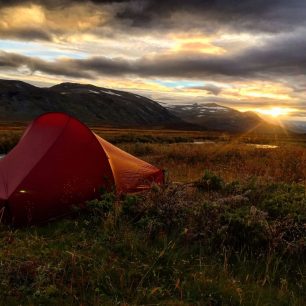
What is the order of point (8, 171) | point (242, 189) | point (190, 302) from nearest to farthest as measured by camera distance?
1. point (190, 302)
2. point (8, 171)
3. point (242, 189)

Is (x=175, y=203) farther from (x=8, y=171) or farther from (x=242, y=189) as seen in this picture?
(x=8, y=171)

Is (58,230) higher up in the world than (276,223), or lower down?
lower down

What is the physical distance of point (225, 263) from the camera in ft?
18.8

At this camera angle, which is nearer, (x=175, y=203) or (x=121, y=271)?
(x=121, y=271)

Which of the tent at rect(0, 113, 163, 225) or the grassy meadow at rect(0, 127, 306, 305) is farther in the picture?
the tent at rect(0, 113, 163, 225)

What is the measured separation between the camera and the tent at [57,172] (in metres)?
7.79

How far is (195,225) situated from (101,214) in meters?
1.72

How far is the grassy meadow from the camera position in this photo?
496cm

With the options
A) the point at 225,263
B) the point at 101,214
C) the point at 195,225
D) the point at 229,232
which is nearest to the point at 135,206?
the point at 101,214

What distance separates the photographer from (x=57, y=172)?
27.0ft

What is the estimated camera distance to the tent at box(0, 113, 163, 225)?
779 centimetres

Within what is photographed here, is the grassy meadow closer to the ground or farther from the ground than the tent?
closer to the ground

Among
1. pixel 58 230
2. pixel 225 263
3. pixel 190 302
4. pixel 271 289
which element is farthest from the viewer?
pixel 58 230

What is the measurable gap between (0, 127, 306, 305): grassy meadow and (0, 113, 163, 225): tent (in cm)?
38
